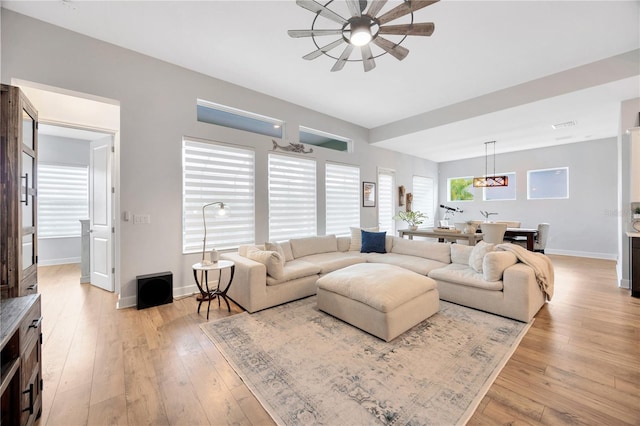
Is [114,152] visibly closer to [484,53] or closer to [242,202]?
[242,202]

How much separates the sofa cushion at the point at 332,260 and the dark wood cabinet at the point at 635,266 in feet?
12.0

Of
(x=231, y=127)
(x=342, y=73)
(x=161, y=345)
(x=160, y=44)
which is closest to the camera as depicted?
(x=161, y=345)

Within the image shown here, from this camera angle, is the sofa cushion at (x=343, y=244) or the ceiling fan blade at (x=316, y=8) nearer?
the ceiling fan blade at (x=316, y=8)

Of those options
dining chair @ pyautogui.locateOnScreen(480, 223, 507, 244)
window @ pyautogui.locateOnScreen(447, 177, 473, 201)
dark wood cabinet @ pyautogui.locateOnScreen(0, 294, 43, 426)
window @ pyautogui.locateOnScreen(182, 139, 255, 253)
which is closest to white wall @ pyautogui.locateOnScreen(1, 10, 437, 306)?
window @ pyautogui.locateOnScreen(182, 139, 255, 253)

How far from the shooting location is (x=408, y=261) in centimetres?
406

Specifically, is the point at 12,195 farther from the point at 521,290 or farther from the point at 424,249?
the point at 424,249

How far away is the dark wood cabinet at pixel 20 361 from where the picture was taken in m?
1.21

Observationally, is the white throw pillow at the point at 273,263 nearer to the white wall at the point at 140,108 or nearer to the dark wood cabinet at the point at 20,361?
the white wall at the point at 140,108

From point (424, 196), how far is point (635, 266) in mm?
5256

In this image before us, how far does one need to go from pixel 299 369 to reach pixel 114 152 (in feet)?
13.8

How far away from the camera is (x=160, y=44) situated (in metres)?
3.22

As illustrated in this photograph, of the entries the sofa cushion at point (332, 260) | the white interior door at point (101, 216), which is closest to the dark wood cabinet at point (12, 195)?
the white interior door at point (101, 216)

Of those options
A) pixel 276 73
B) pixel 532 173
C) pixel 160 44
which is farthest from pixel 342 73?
pixel 532 173

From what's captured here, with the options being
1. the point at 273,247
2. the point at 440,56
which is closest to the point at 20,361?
the point at 273,247
